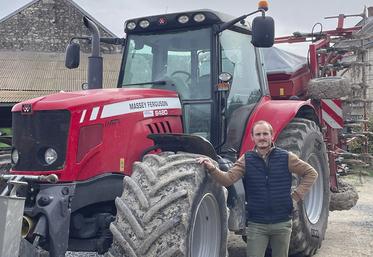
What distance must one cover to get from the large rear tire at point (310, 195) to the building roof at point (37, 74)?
52.4 feet

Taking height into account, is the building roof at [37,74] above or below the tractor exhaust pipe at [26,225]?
above

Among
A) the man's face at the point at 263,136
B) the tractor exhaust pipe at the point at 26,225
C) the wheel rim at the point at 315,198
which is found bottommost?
the wheel rim at the point at 315,198

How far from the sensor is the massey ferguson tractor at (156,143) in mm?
3551

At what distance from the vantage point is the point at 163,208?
3.49 meters

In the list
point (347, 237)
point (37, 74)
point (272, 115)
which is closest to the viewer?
point (272, 115)

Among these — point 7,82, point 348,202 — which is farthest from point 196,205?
point 7,82

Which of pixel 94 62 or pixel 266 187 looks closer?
pixel 266 187

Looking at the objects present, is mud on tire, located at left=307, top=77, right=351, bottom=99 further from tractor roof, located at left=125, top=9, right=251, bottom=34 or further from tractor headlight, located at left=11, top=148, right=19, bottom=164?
tractor headlight, located at left=11, top=148, right=19, bottom=164

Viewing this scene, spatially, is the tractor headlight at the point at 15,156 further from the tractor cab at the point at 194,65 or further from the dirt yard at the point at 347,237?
the dirt yard at the point at 347,237

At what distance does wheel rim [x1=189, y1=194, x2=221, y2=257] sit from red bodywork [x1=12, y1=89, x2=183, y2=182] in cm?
71

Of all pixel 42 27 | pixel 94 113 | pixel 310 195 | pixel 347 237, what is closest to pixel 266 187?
pixel 94 113

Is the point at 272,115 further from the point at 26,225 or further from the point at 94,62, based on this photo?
the point at 26,225

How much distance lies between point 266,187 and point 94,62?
7.37 ft

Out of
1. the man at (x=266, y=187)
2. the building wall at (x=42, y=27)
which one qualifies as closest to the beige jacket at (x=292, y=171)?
the man at (x=266, y=187)
